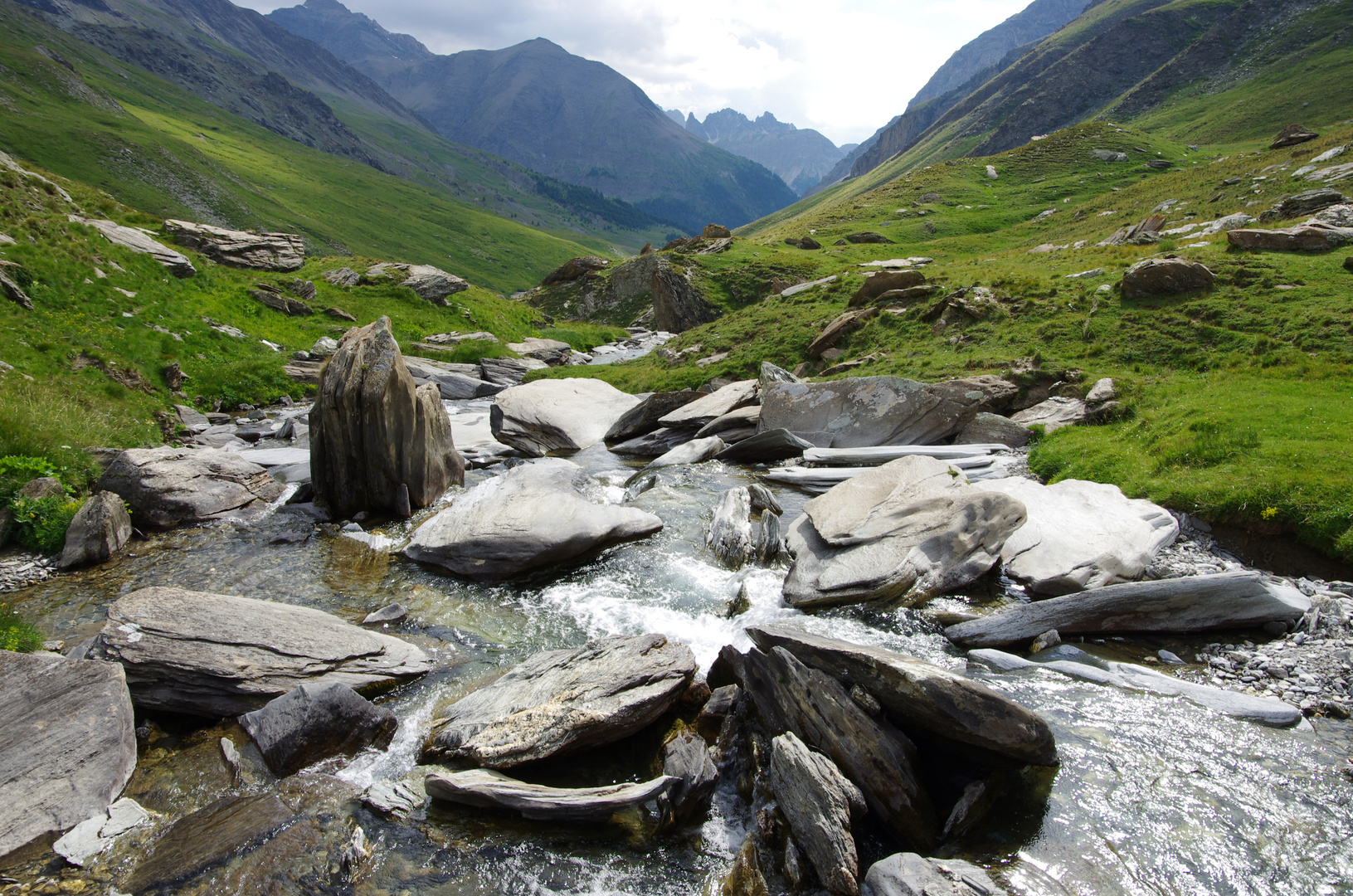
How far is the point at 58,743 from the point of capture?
26.7 ft

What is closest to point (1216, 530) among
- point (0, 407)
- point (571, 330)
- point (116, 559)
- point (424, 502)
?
point (424, 502)

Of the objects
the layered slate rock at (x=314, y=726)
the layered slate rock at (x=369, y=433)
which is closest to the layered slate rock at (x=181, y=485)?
the layered slate rock at (x=369, y=433)

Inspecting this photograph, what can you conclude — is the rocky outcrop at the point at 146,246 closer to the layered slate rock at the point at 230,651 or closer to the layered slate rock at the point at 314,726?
the layered slate rock at the point at 230,651

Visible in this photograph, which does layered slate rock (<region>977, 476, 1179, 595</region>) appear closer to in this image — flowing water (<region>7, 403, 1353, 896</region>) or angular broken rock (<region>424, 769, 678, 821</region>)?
flowing water (<region>7, 403, 1353, 896</region>)

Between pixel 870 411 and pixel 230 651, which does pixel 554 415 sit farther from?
pixel 230 651

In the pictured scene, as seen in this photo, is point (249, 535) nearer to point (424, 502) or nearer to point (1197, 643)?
point (424, 502)

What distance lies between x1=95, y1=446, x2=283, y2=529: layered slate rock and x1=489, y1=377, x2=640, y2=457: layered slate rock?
9955 mm

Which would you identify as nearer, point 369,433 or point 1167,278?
point 369,433

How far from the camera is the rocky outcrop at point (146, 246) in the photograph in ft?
120

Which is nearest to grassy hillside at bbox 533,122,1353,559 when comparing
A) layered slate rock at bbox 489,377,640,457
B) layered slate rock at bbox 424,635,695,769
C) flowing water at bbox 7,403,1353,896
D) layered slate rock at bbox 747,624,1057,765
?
layered slate rock at bbox 489,377,640,457

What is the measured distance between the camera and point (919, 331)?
1246 inches

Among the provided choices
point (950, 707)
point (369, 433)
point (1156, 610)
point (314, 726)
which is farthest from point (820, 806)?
point (369, 433)

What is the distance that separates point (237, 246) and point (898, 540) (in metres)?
61.5

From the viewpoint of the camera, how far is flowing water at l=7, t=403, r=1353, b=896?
6.73 metres
